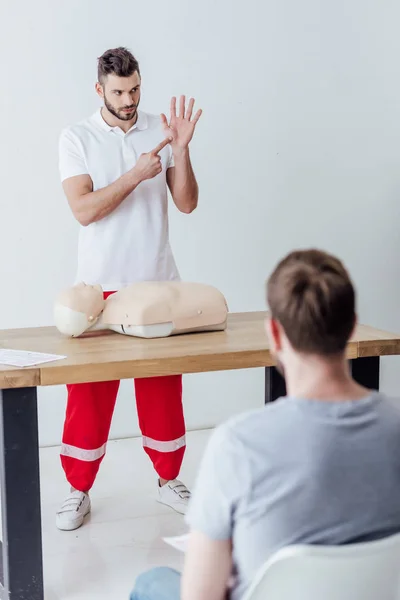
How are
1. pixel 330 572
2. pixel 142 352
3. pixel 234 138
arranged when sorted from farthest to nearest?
pixel 234 138 → pixel 142 352 → pixel 330 572

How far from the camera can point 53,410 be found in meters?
3.76

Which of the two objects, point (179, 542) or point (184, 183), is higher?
point (184, 183)

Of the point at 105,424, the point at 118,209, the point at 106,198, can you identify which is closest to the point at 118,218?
the point at 118,209

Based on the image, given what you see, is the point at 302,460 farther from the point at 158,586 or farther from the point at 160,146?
the point at 160,146

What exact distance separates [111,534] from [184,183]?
1181 mm

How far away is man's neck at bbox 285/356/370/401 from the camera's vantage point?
120 centimetres

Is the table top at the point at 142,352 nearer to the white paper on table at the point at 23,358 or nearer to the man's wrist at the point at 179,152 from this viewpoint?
the white paper on table at the point at 23,358

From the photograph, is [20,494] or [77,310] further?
[77,310]

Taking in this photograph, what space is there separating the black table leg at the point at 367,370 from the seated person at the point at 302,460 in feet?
4.34

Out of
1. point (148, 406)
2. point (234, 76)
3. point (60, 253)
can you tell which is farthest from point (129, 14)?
point (148, 406)

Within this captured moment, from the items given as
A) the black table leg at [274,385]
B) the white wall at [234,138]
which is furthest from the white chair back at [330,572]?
the white wall at [234,138]

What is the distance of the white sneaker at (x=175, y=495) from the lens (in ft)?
9.73

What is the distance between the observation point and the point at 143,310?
2375 millimetres

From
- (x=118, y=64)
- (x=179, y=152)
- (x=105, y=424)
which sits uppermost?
(x=118, y=64)
